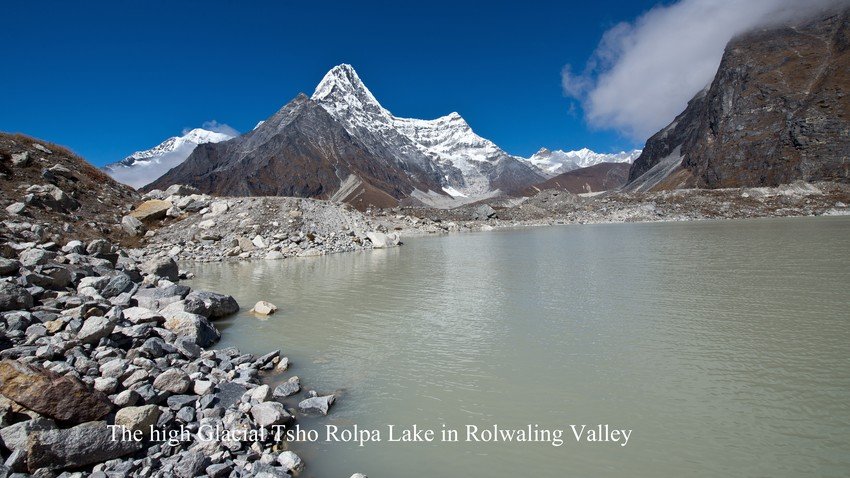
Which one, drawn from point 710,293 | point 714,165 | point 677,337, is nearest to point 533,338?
point 677,337

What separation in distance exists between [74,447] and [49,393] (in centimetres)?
87

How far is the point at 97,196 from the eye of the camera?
31.0 metres

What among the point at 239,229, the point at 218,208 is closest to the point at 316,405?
the point at 239,229

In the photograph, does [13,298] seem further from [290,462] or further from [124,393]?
[290,462]

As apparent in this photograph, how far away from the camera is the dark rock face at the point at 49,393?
5168 mm

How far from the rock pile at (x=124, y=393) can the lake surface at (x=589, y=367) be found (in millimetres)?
844

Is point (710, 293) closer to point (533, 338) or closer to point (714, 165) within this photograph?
point (533, 338)

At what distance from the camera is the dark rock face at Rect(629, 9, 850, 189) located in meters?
92.9

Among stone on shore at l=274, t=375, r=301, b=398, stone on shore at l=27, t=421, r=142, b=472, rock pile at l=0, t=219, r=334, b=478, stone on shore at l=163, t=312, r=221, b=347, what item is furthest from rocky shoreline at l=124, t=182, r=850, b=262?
stone on shore at l=27, t=421, r=142, b=472

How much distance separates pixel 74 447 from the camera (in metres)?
4.92

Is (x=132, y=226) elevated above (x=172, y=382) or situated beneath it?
elevated above

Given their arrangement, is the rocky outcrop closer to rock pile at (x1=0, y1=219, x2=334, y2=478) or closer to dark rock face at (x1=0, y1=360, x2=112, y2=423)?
rock pile at (x1=0, y1=219, x2=334, y2=478)

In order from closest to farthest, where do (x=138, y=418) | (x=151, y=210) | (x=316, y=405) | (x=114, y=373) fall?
(x=138, y=418)
(x=114, y=373)
(x=316, y=405)
(x=151, y=210)

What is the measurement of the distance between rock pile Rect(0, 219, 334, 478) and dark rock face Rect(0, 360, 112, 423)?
0.01 m
